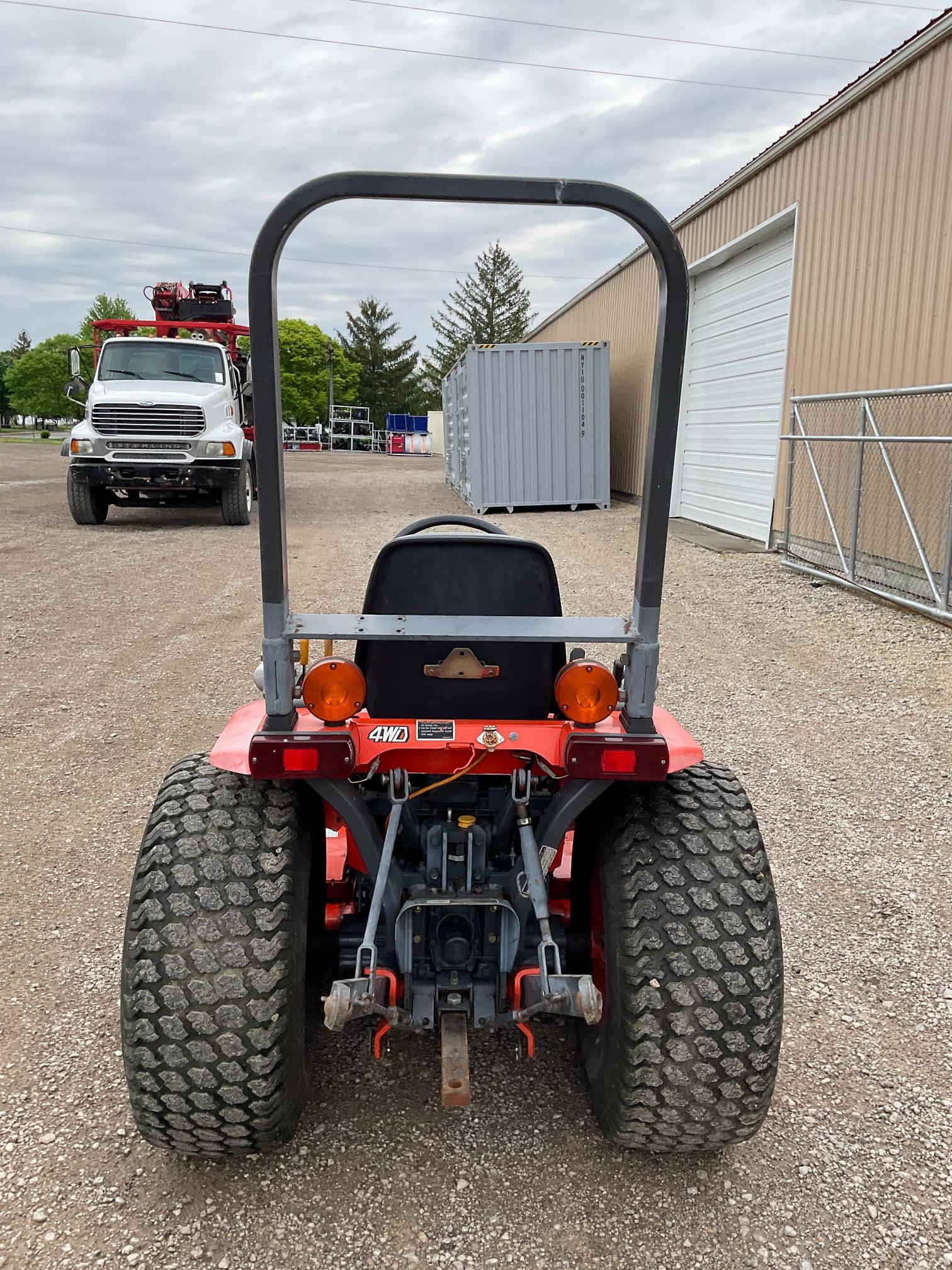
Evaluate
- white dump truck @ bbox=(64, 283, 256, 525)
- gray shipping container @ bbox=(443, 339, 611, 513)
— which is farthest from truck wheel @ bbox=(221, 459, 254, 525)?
gray shipping container @ bbox=(443, 339, 611, 513)

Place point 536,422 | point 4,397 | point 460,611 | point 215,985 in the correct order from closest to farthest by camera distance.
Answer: point 215,985
point 460,611
point 536,422
point 4,397

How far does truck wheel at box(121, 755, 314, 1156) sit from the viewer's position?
2.05 m

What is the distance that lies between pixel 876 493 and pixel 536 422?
8.49 metres

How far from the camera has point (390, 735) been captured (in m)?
2.19

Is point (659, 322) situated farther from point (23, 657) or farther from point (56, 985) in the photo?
point (23, 657)

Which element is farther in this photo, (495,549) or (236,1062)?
(495,549)

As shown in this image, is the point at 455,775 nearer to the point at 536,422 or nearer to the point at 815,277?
the point at 815,277

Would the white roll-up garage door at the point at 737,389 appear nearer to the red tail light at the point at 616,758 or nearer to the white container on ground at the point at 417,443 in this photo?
the red tail light at the point at 616,758

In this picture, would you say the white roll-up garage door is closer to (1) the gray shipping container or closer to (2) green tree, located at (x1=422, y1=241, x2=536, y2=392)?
(1) the gray shipping container

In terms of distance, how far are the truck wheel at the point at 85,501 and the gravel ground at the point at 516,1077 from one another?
7413 millimetres

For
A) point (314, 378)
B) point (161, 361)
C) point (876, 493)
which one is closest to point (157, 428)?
point (161, 361)

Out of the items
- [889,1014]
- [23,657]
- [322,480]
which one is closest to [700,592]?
[23,657]

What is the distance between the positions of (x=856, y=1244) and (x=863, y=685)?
16.1ft

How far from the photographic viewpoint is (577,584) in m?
10.3
